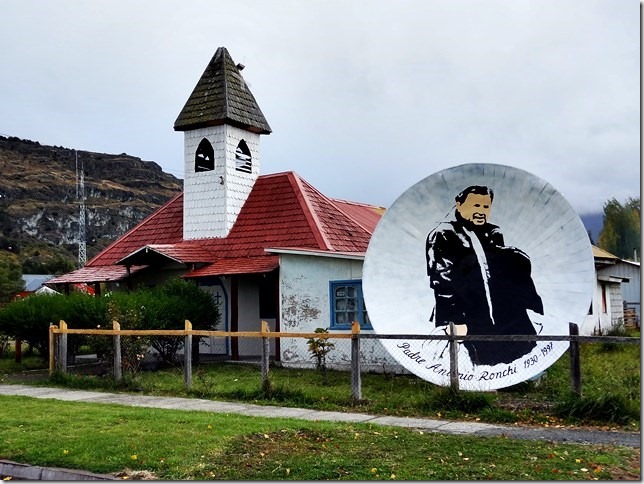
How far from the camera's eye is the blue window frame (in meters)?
17.5

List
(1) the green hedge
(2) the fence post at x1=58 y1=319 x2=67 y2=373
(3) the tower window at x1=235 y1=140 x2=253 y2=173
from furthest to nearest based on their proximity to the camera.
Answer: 1. (3) the tower window at x1=235 y1=140 x2=253 y2=173
2. (1) the green hedge
3. (2) the fence post at x1=58 y1=319 x2=67 y2=373

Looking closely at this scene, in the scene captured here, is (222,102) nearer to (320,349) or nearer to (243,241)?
(243,241)

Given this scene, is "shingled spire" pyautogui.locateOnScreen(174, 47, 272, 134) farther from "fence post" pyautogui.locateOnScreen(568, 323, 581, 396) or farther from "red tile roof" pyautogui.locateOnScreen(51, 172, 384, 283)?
"fence post" pyautogui.locateOnScreen(568, 323, 581, 396)

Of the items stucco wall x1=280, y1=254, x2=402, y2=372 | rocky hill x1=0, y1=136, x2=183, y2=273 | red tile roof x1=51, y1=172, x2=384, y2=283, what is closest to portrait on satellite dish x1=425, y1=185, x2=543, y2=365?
stucco wall x1=280, y1=254, x2=402, y2=372

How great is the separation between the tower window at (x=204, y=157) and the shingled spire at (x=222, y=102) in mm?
585

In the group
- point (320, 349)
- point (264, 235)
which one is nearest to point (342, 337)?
point (320, 349)

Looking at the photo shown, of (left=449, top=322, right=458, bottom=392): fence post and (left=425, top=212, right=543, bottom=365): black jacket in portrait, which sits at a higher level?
(left=425, top=212, right=543, bottom=365): black jacket in portrait

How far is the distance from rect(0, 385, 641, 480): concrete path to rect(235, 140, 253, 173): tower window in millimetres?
9956

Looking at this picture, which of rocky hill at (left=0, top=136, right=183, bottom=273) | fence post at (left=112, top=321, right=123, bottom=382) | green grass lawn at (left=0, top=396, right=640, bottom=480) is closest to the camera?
green grass lawn at (left=0, top=396, right=640, bottom=480)

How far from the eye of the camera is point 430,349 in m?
13.6

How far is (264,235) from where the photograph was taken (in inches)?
832

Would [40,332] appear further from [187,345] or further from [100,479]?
[100,479]

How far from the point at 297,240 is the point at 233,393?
7.01 metres

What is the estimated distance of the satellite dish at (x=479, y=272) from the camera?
43.2 ft
